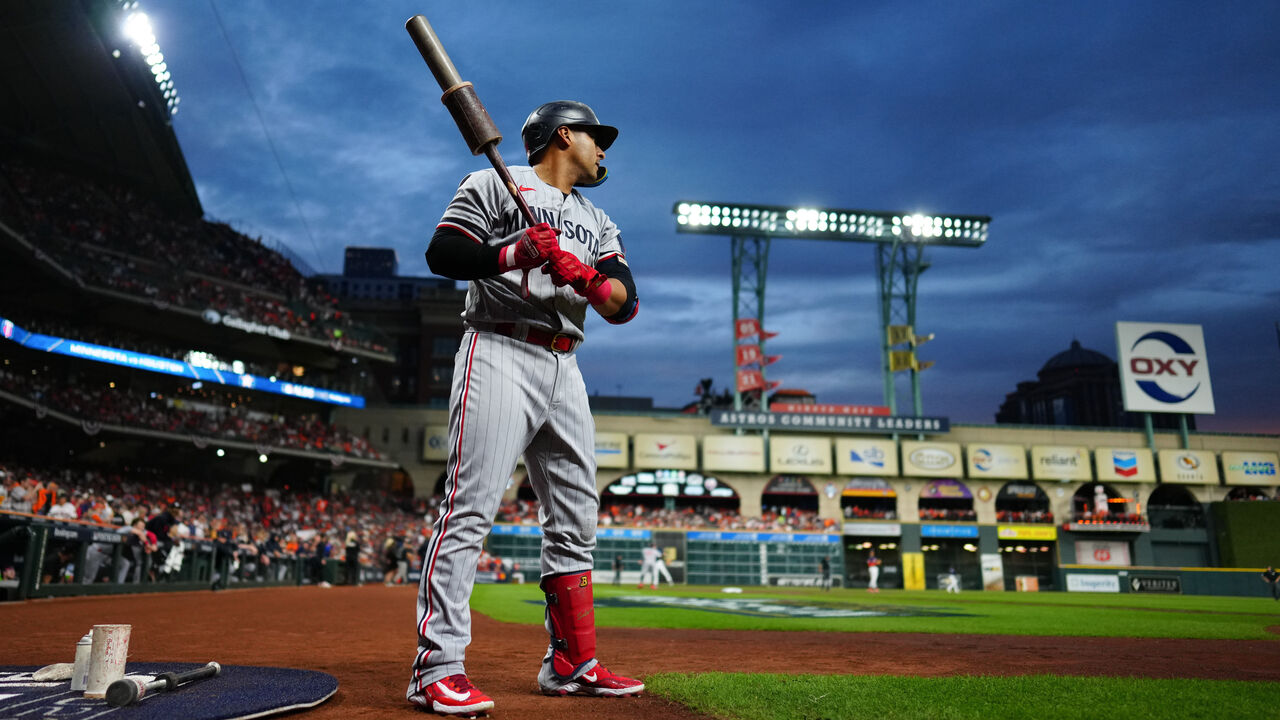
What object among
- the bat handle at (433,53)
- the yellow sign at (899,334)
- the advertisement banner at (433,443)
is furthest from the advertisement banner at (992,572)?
the bat handle at (433,53)

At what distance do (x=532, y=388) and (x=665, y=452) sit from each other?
3390cm

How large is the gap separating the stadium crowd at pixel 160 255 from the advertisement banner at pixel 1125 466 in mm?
35479

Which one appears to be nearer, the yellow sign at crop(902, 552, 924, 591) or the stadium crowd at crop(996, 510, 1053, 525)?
the yellow sign at crop(902, 552, 924, 591)

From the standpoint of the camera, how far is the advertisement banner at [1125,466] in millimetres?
38188

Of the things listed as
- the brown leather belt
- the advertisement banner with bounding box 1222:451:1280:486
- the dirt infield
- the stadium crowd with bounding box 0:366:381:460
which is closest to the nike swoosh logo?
A: the dirt infield

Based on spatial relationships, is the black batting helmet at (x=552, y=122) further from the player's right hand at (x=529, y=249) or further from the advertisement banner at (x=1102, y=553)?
the advertisement banner at (x=1102, y=553)

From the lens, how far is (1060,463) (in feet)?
125

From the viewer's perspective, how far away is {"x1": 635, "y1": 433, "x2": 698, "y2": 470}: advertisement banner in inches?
1428

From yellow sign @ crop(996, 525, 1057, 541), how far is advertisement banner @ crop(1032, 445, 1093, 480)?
254 centimetres

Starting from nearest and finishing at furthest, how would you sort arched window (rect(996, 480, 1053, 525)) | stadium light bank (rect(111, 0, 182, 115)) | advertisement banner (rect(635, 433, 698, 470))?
1. stadium light bank (rect(111, 0, 182, 115))
2. advertisement banner (rect(635, 433, 698, 470))
3. arched window (rect(996, 480, 1053, 525))

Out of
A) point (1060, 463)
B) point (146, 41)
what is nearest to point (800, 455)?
point (1060, 463)

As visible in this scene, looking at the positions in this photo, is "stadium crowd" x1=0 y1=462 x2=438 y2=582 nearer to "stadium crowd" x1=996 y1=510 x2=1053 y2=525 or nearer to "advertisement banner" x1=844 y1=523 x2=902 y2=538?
"advertisement banner" x1=844 y1=523 x2=902 y2=538

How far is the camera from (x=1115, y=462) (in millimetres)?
38281

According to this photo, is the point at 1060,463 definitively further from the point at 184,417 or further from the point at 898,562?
the point at 184,417
